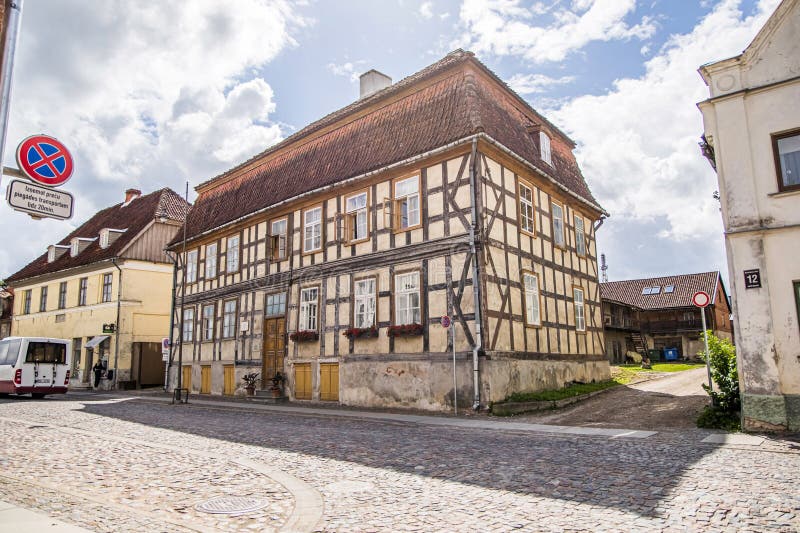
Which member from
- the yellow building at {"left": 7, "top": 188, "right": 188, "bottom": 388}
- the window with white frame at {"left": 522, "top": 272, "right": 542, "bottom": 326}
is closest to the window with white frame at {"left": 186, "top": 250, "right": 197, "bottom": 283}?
the yellow building at {"left": 7, "top": 188, "right": 188, "bottom": 388}

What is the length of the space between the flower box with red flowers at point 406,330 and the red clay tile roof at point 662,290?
124ft

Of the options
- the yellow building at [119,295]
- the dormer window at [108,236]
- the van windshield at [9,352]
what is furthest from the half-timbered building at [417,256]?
the dormer window at [108,236]

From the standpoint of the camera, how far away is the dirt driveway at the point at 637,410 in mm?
12711

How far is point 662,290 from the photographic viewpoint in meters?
55.5

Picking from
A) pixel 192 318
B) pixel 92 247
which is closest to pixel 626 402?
pixel 192 318

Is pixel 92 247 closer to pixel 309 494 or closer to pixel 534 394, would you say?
pixel 534 394

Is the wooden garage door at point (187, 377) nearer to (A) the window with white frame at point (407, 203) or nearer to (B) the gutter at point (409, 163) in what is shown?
(B) the gutter at point (409, 163)

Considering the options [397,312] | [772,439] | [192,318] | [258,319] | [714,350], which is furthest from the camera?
[192,318]

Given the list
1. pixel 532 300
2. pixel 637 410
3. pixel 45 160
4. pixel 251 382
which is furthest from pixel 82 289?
pixel 45 160

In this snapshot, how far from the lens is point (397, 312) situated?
57.9 feet

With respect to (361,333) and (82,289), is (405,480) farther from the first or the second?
(82,289)

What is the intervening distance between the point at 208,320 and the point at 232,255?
Result: 138 inches

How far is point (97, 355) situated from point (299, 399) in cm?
1879

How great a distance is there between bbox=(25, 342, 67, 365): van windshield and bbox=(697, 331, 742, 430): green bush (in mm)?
23866
